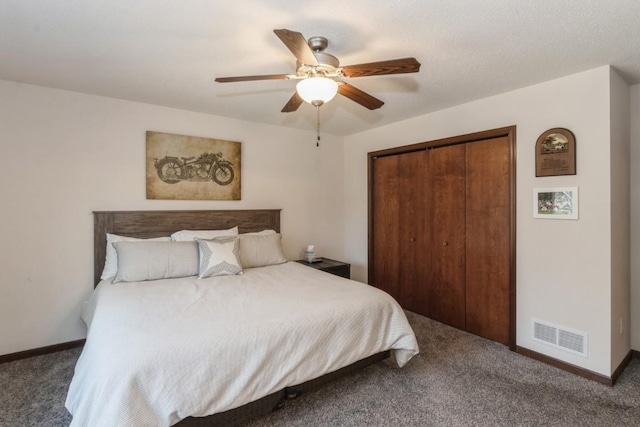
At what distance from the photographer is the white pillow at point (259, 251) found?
331 centimetres

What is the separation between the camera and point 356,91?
2.14 meters

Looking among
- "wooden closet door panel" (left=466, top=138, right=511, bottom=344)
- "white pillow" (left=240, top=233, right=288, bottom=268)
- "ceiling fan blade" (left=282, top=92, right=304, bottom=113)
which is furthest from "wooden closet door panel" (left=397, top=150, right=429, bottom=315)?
"ceiling fan blade" (left=282, top=92, right=304, bottom=113)

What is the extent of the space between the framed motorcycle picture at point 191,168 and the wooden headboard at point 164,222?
0.20 metres

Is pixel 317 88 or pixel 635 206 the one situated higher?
pixel 317 88

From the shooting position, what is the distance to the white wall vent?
2463 mm

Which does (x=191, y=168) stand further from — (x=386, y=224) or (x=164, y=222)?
(x=386, y=224)

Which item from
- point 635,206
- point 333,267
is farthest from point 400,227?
point 635,206

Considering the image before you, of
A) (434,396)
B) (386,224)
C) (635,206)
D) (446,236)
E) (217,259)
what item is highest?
(635,206)

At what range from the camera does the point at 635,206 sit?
2.68 metres

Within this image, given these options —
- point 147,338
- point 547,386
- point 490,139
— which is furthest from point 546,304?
point 147,338

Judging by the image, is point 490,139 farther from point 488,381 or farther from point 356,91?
point 488,381

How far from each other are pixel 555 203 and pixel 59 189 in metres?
4.27

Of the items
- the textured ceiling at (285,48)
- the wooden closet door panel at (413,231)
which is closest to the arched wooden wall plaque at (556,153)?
the textured ceiling at (285,48)

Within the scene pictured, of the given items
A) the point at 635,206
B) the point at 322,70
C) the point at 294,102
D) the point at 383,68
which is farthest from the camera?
the point at 635,206
